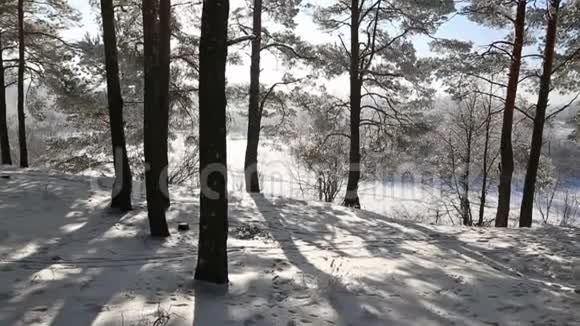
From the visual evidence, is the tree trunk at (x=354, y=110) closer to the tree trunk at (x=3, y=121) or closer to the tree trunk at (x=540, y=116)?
the tree trunk at (x=540, y=116)

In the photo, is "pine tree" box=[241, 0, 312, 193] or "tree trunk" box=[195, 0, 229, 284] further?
"pine tree" box=[241, 0, 312, 193]

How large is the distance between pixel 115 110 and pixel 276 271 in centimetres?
417

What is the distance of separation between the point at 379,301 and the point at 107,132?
14.4 meters

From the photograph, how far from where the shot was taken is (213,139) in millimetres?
4066

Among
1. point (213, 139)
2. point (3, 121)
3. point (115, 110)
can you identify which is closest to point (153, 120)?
point (115, 110)

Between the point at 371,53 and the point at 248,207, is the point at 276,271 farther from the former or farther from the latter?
the point at 371,53

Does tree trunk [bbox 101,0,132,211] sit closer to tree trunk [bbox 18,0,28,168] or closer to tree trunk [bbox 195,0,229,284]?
tree trunk [bbox 195,0,229,284]

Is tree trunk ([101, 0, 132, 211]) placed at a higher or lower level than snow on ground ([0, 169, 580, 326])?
higher

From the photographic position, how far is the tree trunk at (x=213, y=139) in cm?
394

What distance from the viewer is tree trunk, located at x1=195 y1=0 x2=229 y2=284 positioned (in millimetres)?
3938

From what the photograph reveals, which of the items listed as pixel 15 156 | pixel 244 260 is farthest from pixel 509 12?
pixel 15 156

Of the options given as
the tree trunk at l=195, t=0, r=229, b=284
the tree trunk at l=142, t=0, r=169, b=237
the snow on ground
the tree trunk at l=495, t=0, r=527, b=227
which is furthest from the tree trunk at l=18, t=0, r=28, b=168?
the tree trunk at l=495, t=0, r=527, b=227

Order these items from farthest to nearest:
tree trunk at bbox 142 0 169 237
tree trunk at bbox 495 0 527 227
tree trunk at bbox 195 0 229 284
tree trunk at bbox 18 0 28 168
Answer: tree trunk at bbox 18 0 28 168 < tree trunk at bbox 495 0 527 227 < tree trunk at bbox 142 0 169 237 < tree trunk at bbox 195 0 229 284

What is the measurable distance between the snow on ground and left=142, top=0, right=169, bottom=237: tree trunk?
0.39 m
